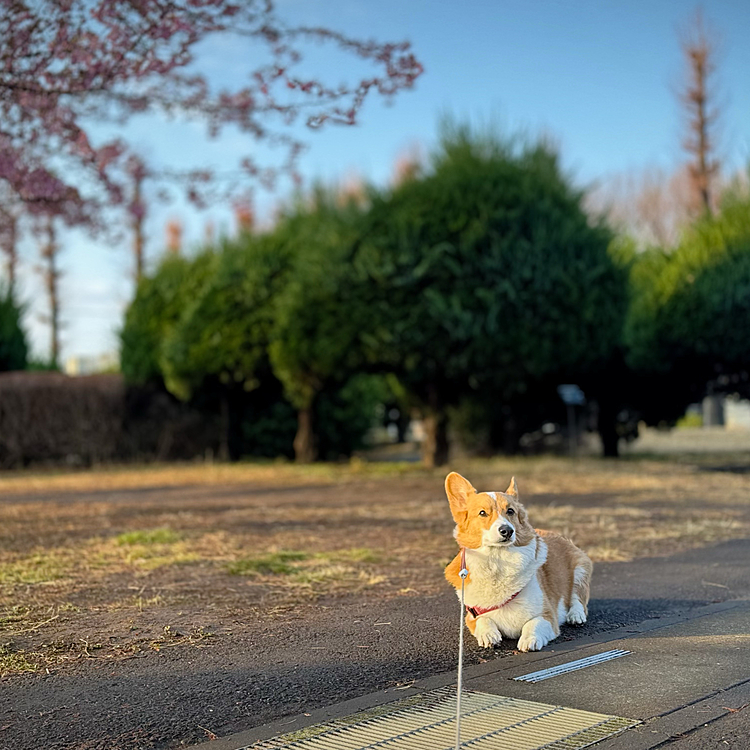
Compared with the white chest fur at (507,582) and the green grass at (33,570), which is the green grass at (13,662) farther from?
the white chest fur at (507,582)

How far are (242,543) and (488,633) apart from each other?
4.80 metres

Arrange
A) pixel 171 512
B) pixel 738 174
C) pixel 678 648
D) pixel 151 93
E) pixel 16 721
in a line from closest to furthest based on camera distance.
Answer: pixel 16 721 → pixel 678 648 → pixel 151 93 → pixel 171 512 → pixel 738 174

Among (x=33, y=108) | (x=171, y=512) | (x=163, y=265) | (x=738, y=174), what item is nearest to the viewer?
(x=33, y=108)

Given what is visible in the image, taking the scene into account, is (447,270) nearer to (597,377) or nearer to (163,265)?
(597,377)

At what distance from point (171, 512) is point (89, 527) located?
1832mm

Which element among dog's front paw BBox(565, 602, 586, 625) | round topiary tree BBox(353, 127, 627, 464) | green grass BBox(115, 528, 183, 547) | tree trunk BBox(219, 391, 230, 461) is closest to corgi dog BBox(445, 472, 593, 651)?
dog's front paw BBox(565, 602, 586, 625)

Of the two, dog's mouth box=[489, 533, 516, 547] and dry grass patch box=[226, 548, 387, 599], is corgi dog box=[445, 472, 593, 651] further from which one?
dry grass patch box=[226, 548, 387, 599]

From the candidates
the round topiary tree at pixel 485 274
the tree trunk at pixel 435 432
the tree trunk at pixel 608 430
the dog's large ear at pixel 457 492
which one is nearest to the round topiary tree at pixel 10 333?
the tree trunk at pixel 435 432

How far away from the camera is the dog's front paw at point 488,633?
546 centimetres

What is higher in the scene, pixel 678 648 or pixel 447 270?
pixel 447 270

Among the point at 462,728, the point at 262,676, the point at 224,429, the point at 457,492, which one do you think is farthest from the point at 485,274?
the point at 462,728

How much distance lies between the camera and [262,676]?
4.91 meters

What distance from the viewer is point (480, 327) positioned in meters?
17.2

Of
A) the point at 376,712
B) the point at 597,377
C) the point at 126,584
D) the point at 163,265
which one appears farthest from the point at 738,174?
the point at 376,712
